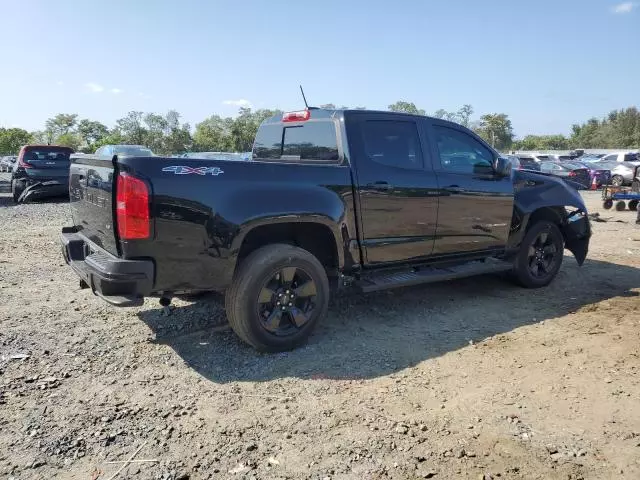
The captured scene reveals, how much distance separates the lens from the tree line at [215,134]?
66.1 m

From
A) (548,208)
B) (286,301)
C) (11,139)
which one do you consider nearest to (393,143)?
(286,301)

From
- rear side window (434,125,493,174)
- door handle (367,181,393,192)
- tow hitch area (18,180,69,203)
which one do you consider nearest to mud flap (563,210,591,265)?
rear side window (434,125,493,174)

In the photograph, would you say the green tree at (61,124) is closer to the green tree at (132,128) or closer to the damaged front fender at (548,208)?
the green tree at (132,128)

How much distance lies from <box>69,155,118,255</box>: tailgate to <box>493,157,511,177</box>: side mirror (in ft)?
12.8

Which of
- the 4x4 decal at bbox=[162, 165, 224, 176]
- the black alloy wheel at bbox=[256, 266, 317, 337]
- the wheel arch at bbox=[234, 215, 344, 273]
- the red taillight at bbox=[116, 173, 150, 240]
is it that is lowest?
the black alloy wheel at bbox=[256, 266, 317, 337]

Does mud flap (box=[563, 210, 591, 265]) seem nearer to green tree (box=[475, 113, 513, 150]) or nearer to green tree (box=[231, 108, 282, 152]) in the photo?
green tree (box=[231, 108, 282, 152])

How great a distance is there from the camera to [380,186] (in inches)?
178

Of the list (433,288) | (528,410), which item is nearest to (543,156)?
(433,288)

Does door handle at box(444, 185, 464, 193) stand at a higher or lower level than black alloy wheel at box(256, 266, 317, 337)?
higher

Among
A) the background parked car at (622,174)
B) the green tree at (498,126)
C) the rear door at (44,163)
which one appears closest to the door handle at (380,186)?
the rear door at (44,163)

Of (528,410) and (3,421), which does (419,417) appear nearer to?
(528,410)

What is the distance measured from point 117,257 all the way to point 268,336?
128 centimetres

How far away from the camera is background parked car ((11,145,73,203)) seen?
48.7 ft

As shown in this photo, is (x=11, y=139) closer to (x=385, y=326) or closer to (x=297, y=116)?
(x=297, y=116)
